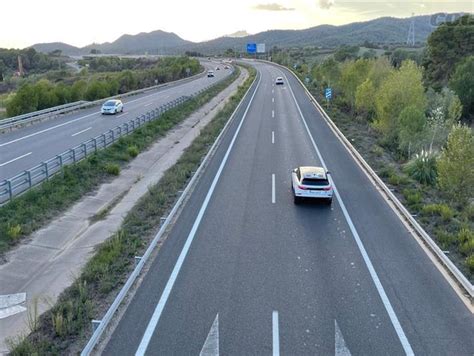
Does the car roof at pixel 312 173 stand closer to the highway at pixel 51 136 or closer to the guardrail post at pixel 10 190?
the guardrail post at pixel 10 190

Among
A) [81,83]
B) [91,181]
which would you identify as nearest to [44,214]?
[91,181]

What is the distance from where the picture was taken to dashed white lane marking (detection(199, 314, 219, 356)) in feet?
28.6

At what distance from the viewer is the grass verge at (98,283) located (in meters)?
8.95

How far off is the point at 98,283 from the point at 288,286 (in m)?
4.59

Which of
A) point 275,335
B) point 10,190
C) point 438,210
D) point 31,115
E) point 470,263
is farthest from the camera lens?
point 31,115

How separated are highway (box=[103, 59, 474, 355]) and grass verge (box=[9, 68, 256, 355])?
694 mm

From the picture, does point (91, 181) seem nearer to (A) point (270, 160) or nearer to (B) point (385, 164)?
(A) point (270, 160)

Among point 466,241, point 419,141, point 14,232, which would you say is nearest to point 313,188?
point 466,241

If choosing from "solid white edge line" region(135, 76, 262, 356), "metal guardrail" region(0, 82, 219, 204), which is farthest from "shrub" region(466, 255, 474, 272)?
"metal guardrail" region(0, 82, 219, 204)

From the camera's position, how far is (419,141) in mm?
28219

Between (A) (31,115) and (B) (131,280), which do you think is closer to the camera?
(B) (131,280)

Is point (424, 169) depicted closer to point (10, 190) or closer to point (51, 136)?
point (10, 190)

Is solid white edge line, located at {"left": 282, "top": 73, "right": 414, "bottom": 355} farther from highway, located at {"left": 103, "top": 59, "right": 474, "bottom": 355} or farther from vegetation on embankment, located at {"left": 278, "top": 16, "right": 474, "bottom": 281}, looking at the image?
vegetation on embankment, located at {"left": 278, "top": 16, "right": 474, "bottom": 281}

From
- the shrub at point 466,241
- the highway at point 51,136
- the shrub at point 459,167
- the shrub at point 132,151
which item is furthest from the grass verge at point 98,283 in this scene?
the shrub at point 459,167
